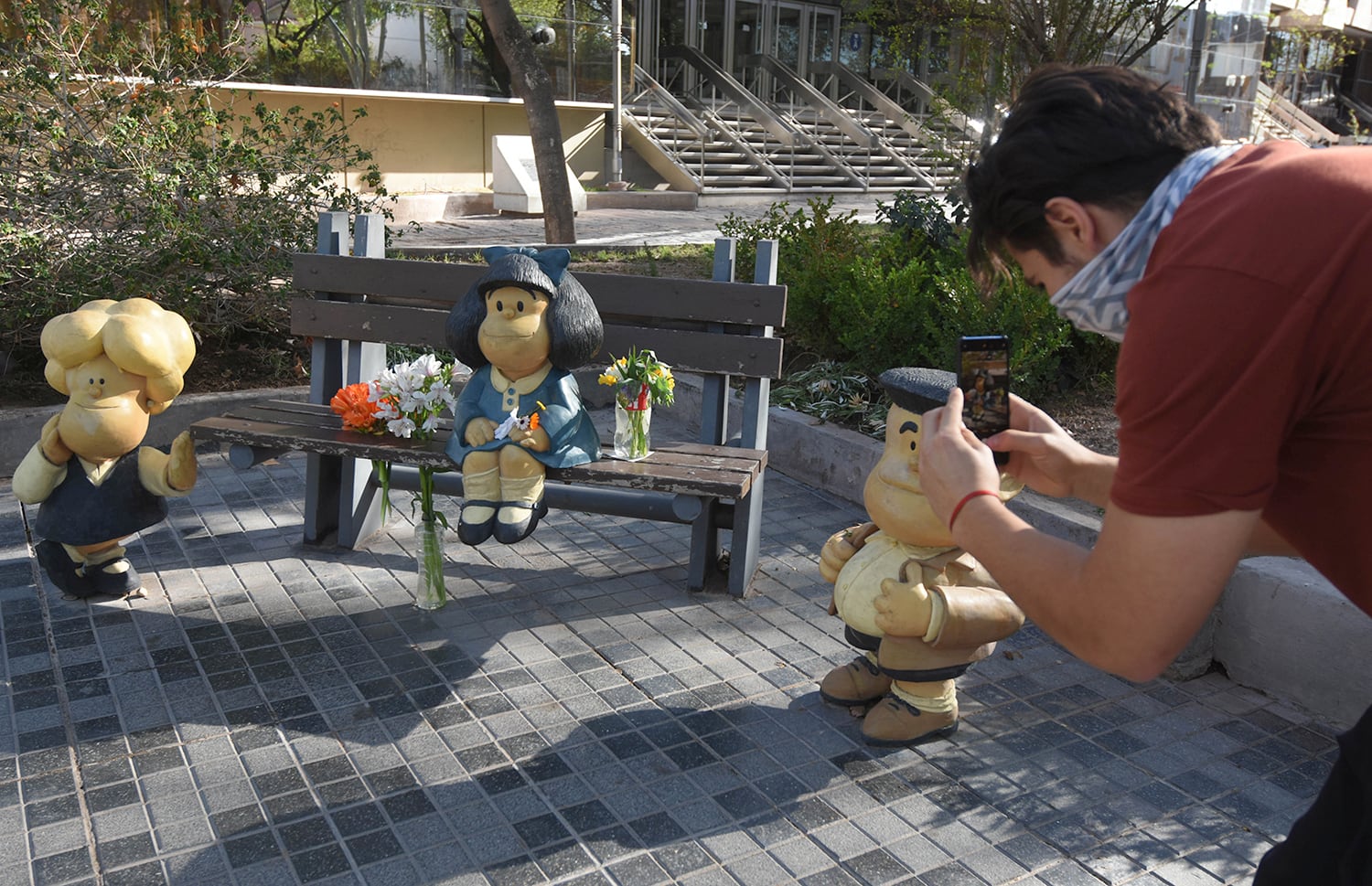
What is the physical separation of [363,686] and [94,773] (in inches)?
31.1

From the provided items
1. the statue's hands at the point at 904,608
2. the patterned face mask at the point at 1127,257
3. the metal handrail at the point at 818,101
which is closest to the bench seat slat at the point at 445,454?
the statue's hands at the point at 904,608

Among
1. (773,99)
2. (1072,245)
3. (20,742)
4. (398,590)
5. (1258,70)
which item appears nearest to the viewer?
(1072,245)

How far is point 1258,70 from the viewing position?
72.4 ft

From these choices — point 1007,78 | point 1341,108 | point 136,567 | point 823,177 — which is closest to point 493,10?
point 1007,78

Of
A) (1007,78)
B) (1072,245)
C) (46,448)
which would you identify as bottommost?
(46,448)

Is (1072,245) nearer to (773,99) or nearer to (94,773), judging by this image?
(94,773)

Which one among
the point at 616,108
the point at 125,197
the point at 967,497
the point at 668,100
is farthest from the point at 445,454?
the point at 668,100

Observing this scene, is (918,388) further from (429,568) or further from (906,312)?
(906,312)

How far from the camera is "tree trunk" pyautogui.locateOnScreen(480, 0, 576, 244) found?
1045 centimetres

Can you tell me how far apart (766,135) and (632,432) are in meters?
18.3

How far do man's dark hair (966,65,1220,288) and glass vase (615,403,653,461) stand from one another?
2.60 metres

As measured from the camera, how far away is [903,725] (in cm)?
332

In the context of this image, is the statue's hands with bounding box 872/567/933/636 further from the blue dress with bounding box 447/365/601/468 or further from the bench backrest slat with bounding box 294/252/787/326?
the bench backrest slat with bounding box 294/252/787/326

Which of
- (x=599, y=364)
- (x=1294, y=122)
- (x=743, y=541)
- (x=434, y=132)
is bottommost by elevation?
(x=743, y=541)
